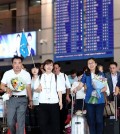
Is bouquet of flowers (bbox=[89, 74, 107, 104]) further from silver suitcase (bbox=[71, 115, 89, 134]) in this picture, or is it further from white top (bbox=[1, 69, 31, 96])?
white top (bbox=[1, 69, 31, 96])

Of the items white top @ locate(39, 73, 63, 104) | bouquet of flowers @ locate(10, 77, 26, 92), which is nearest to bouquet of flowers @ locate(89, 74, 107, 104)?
white top @ locate(39, 73, 63, 104)

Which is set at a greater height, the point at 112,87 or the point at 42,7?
the point at 42,7

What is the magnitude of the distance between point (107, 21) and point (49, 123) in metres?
7.14

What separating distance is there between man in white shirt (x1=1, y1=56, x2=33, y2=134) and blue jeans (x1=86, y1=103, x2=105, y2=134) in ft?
4.14

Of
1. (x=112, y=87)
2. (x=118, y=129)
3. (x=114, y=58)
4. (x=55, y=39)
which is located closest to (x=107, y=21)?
(x=114, y=58)

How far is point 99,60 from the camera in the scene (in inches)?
594

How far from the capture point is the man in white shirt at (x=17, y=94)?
27.6ft

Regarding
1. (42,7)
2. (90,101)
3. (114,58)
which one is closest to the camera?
(90,101)

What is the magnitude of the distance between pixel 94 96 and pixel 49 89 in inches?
36.4

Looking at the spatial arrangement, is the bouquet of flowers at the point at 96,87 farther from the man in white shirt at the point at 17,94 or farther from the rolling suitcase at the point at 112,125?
the man in white shirt at the point at 17,94

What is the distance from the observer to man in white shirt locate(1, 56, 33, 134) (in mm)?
8398

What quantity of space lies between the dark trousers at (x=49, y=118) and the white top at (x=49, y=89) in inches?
4.4

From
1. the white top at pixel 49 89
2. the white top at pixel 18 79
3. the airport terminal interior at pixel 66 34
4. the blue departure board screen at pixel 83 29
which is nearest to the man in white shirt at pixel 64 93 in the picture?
the white top at pixel 49 89

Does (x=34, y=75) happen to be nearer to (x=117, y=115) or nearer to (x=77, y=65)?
(x=117, y=115)
